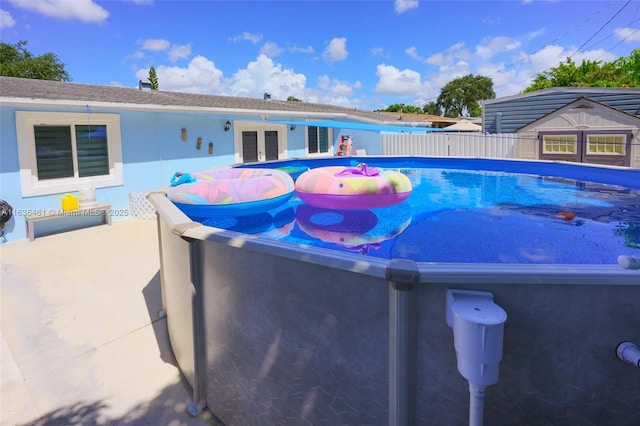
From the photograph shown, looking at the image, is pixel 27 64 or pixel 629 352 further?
pixel 27 64

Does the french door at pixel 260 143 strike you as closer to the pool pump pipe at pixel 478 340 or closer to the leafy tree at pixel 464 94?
→ the pool pump pipe at pixel 478 340

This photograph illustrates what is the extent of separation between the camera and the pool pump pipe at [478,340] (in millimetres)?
1562

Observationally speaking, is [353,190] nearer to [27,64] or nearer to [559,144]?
[559,144]

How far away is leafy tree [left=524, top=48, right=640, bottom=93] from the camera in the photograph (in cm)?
2917

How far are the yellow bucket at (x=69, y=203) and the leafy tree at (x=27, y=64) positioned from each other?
33331 millimetres

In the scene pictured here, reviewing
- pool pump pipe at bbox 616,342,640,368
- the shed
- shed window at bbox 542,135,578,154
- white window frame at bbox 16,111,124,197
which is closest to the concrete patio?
white window frame at bbox 16,111,124,197

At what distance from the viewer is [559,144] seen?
47.2 feet

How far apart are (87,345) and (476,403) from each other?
3834 millimetres

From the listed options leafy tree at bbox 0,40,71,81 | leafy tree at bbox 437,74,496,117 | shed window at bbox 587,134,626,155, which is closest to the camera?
shed window at bbox 587,134,626,155

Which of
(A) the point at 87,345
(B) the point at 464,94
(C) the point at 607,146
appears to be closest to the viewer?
(A) the point at 87,345

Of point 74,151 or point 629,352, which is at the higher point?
point 74,151

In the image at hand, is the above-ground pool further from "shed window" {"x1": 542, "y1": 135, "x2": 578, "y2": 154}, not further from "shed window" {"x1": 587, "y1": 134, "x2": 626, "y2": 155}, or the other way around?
"shed window" {"x1": 542, "y1": 135, "x2": 578, "y2": 154}

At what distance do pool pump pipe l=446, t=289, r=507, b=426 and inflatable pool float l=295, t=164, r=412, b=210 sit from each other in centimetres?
511

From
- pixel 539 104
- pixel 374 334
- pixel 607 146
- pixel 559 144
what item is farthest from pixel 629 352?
pixel 539 104
